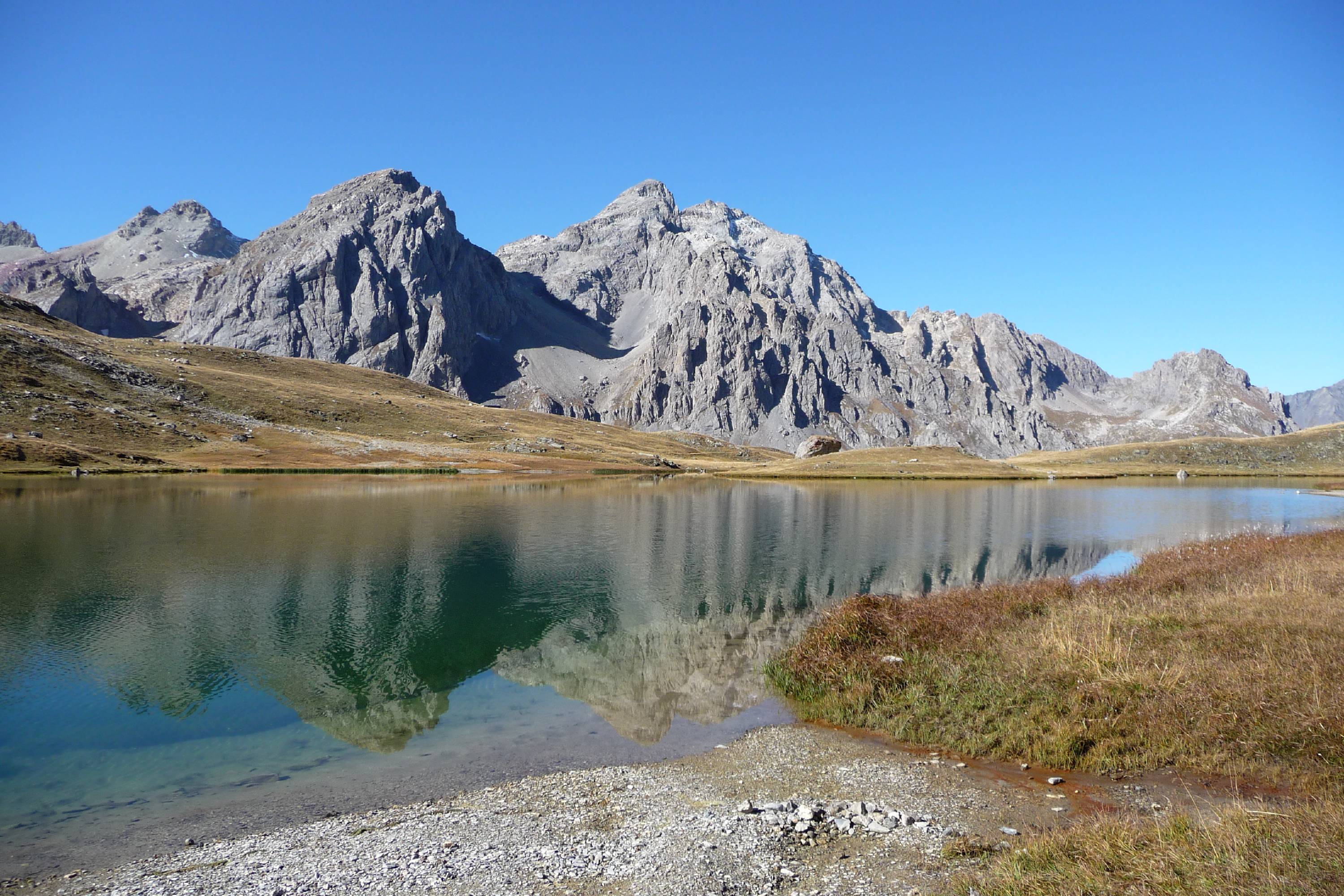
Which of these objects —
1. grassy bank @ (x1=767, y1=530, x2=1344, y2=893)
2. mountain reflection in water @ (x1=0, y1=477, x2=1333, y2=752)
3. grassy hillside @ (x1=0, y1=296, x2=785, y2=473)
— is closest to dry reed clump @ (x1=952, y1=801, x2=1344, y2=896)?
grassy bank @ (x1=767, y1=530, x2=1344, y2=893)

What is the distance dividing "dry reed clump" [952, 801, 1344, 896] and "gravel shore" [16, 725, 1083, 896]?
1.73 metres

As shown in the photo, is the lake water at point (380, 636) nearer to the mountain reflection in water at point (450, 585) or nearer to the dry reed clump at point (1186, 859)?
the mountain reflection in water at point (450, 585)

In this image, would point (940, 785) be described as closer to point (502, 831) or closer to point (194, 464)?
point (502, 831)

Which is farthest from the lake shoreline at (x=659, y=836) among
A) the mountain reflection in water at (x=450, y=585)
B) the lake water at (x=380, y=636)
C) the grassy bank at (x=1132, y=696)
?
the mountain reflection in water at (x=450, y=585)

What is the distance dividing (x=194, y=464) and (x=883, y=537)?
384 feet

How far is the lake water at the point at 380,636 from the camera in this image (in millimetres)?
16875

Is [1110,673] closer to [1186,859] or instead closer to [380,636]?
[1186,859]

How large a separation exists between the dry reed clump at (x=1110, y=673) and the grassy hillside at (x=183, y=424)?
402 feet

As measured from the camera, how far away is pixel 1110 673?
1817 centimetres

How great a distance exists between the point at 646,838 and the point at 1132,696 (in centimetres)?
1267

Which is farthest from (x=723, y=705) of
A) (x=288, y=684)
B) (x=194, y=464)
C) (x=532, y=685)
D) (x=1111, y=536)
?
(x=194, y=464)

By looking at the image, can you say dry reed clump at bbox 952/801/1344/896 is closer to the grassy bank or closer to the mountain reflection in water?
the grassy bank

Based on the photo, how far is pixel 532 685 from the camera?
2405 cm

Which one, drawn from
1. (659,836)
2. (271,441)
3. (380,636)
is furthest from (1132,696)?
(271,441)
